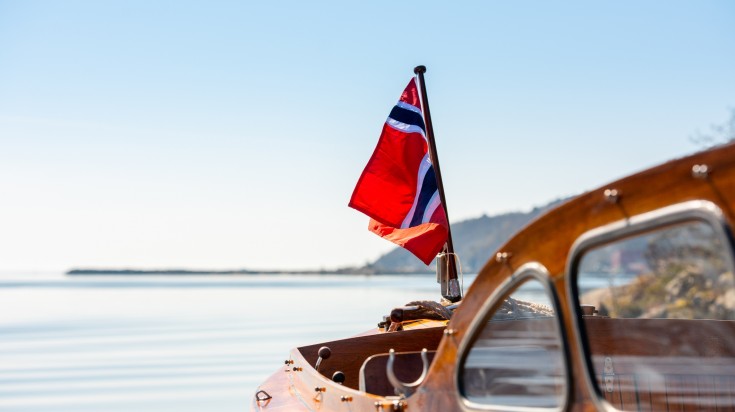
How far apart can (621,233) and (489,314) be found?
866 millimetres

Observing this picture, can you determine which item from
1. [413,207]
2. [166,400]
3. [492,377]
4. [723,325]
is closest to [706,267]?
[492,377]

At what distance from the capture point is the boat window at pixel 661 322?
2.60m

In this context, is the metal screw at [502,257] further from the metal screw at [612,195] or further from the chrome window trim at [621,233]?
the metal screw at [612,195]

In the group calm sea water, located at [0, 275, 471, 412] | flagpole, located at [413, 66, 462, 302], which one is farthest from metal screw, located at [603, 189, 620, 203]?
calm sea water, located at [0, 275, 471, 412]

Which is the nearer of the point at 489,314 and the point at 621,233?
the point at 621,233

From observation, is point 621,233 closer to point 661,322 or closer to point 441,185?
point 661,322

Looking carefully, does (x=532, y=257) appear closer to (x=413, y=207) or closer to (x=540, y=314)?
(x=540, y=314)

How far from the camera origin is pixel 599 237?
2840 mm

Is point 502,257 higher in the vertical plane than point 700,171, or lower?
lower

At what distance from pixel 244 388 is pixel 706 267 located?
51.4 ft

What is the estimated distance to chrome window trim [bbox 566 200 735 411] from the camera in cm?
242

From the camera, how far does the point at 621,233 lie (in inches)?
108

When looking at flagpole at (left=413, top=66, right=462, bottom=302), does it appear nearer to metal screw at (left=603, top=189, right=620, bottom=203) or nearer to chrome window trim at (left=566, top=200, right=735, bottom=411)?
chrome window trim at (left=566, top=200, right=735, bottom=411)

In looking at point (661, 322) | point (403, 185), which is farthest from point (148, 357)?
point (661, 322)
